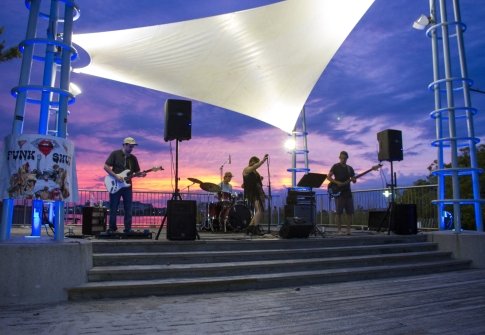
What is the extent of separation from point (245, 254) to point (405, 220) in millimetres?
4057

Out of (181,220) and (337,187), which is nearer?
(181,220)

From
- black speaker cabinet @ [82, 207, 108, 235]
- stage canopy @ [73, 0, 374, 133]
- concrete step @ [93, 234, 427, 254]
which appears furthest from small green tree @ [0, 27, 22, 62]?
concrete step @ [93, 234, 427, 254]

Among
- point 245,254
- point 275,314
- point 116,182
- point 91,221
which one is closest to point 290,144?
point 91,221

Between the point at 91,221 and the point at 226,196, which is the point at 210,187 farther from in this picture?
the point at 91,221

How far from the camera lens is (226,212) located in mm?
9641

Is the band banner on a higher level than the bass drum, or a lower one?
higher

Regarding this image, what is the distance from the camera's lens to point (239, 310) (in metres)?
Result: 4.10

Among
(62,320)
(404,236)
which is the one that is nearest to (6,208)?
(62,320)

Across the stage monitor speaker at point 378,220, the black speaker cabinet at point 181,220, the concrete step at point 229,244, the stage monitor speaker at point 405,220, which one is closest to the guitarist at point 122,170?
the black speaker cabinet at point 181,220

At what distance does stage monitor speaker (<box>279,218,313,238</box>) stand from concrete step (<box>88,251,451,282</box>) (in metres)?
0.99

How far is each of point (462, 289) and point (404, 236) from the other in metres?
2.79

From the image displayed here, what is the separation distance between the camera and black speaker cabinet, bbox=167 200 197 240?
642 centimetres

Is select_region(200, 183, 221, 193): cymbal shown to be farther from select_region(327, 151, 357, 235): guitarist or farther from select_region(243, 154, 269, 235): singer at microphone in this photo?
select_region(327, 151, 357, 235): guitarist

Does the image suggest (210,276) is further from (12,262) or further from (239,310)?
(12,262)
